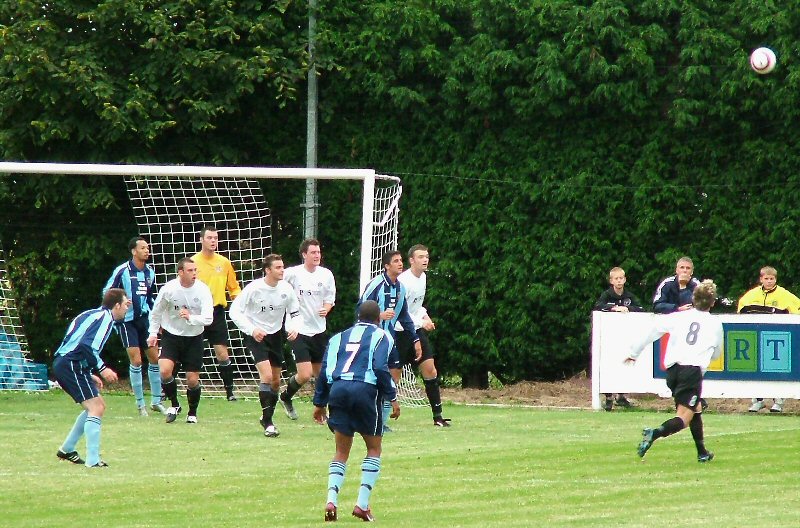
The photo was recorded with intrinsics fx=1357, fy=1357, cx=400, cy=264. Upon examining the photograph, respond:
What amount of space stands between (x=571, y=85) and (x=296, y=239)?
510 cm

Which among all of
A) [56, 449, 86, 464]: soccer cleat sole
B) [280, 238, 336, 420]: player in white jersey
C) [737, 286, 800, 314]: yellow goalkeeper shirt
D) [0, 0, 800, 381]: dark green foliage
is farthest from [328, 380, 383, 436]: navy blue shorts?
[0, 0, 800, 381]: dark green foliage

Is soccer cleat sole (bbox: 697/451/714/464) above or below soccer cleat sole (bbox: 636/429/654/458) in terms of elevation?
below

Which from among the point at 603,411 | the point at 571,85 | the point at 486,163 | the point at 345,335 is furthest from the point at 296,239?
the point at 345,335

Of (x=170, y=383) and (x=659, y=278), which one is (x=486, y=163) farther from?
(x=170, y=383)

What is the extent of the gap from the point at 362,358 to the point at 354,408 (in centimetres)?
36

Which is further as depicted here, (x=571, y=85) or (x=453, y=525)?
(x=571, y=85)

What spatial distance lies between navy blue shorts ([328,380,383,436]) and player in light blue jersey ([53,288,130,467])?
3025 mm

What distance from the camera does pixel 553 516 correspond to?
366 inches

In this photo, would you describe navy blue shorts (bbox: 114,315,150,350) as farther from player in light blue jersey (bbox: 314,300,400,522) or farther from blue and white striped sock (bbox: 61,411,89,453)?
player in light blue jersey (bbox: 314,300,400,522)

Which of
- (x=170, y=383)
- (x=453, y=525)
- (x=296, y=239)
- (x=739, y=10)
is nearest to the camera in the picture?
(x=453, y=525)

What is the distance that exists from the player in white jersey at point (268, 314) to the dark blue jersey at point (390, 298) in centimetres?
95

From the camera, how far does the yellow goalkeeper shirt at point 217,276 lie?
56.8 ft

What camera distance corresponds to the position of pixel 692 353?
1196 centimetres

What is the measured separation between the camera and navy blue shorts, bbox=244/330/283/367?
14688 millimetres
